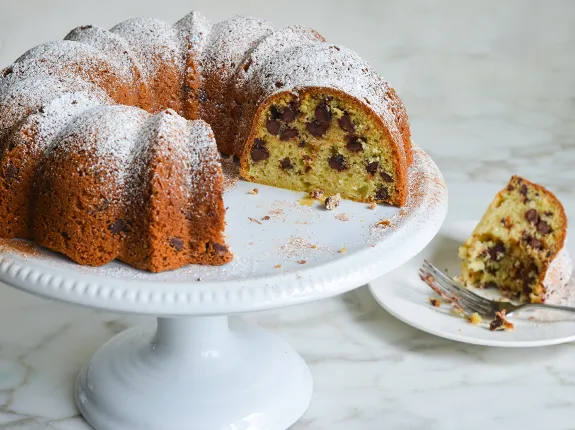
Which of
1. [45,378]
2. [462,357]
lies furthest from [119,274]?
Result: [462,357]

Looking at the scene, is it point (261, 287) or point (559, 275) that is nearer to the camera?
point (261, 287)

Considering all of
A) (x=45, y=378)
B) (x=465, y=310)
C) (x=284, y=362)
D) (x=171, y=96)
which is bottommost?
(x=45, y=378)

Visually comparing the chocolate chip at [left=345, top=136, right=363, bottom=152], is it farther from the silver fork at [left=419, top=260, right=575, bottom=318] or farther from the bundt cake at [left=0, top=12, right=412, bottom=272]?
the silver fork at [left=419, top=260, right=575, bottom=318]

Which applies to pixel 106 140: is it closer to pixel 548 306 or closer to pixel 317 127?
pixel 317 127

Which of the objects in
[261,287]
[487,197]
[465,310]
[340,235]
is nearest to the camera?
[261,287]

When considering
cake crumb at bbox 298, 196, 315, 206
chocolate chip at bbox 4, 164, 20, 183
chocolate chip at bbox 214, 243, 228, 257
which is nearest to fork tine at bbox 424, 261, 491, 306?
cake crumb at bbox 298, 196, 315, 206

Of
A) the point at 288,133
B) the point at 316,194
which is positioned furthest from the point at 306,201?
the point at 288,133

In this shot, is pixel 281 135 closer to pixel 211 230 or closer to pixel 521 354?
pixel 211 230

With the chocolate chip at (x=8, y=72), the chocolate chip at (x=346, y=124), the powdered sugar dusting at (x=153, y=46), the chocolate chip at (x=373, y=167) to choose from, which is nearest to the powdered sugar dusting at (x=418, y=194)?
the chocolate chip at (x=373, y=167)
